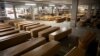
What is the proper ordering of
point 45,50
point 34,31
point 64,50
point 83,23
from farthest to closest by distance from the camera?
point 83,23 < point 34,31 < point 64,50 < point 45,50

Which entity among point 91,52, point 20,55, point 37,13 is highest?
point 37,13

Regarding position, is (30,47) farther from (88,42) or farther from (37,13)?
(37,13)

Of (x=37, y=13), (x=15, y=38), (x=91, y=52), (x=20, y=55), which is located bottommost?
(x=91, y=52)

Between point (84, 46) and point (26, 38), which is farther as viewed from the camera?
point (26, 38)

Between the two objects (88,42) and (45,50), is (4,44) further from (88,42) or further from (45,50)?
(88,42)

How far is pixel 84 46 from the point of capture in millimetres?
4605

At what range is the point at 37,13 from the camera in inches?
761

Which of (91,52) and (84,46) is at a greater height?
(84,46)

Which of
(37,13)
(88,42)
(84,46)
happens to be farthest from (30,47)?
(37,13)

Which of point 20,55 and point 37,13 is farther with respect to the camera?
point 37,13

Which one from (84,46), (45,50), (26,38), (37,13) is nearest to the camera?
(45,50)

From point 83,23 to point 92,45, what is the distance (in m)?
6.80

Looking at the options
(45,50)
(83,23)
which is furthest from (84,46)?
(83,23)

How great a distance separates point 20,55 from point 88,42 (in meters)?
3.20
